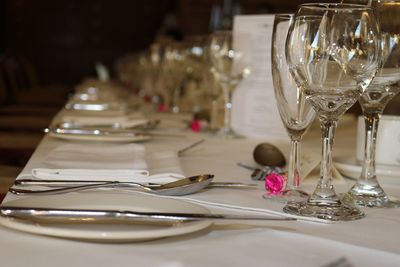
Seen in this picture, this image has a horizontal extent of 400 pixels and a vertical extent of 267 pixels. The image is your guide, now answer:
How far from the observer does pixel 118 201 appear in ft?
3.06

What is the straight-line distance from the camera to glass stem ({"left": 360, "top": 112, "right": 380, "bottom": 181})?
1.15 metres

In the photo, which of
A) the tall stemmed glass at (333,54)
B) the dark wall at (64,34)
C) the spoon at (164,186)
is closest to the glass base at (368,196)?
the tall stemmed glass at (333,54)

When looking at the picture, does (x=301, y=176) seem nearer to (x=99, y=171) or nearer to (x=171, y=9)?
(x=99, y=171)

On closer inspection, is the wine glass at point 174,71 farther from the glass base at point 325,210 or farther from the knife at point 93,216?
the knife at point 93,216

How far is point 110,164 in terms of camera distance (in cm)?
127

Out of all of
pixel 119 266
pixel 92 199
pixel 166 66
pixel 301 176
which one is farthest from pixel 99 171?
pixel 166 66

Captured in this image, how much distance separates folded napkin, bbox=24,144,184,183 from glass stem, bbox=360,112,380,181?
0.94 feet

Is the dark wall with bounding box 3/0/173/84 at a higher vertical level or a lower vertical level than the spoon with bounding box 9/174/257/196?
higher

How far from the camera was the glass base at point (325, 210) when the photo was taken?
97cm

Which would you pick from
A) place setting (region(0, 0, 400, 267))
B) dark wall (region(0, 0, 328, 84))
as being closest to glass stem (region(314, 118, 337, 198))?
place setting (region(0, 0, 400, 267))

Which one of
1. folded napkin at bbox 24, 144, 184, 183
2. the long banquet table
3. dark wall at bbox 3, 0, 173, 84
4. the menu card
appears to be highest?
dark wall at bbox 3, 0, 173, 84

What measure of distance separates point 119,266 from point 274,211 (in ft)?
1.02

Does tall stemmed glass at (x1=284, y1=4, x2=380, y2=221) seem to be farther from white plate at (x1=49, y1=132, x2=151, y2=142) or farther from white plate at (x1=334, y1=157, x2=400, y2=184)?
white plate at (x1=49, y1=132, x2=151, y2=142)

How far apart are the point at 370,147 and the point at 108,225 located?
1.66ft
